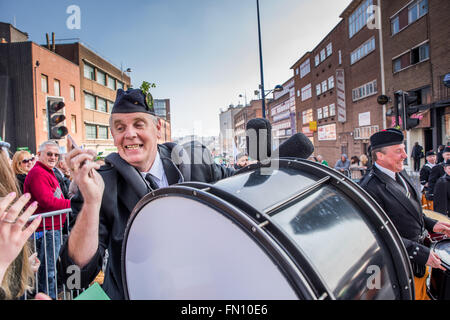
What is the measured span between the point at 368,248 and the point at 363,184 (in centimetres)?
202

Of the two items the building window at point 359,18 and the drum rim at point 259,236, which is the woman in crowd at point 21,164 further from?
the building window at point 359,18

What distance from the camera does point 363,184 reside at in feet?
9.62

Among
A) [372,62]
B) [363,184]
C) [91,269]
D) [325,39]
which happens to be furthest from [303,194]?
[325,39]

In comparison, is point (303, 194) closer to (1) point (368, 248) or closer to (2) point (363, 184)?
(1) point (368, 248)

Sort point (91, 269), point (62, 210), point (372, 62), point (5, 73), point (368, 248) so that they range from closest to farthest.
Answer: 1. point (368, 248)
2. point (91, 269)
3. point (62, 210)
4. point (372, 62)
5. point (5, 73)

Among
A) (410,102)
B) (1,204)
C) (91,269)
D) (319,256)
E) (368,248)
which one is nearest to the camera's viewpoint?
(319,256)

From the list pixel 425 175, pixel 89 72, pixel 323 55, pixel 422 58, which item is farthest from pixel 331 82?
pixel 89 72

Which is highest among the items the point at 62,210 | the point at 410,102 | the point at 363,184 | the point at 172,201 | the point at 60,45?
the point at 60,45

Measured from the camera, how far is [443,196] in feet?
16.5

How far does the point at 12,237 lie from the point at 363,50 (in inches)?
948

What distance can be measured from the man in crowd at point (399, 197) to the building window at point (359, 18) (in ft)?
65.4

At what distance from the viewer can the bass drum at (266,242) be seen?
0.85m

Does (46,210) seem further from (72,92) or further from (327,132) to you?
(327,132)

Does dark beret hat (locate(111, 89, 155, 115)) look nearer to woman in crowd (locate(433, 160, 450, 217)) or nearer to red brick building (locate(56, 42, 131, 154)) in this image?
woman in crowd (locate(433, 160, 450, 217))
